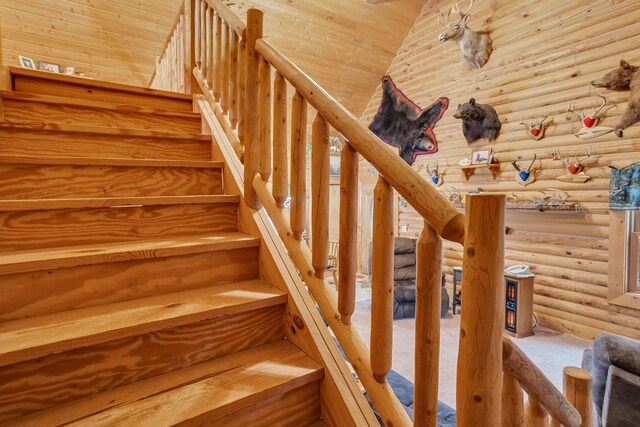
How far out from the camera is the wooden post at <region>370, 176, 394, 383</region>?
0.94 meters

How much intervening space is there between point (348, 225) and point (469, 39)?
4.71m

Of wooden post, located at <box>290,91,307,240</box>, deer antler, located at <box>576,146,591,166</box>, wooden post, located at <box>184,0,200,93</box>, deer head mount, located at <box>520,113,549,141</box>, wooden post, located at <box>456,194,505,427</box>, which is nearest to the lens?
wooden post, located at <box>456,194,505,427</box>

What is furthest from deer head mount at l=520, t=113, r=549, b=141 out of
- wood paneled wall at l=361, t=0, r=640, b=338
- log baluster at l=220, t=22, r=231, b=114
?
log baluster at l=220, t=22, r=231, b=114

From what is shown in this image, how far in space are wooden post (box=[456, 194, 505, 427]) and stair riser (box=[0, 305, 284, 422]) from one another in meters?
0.78

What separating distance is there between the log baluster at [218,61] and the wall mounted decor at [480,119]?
350 centimetres

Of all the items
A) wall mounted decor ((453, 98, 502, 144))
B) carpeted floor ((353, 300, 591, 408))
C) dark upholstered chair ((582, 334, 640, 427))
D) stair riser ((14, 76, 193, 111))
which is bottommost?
carpeted floor ((353, 300, 591, 408))

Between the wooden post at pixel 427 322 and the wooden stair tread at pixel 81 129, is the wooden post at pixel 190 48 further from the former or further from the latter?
the wooden post at pixel 427 322

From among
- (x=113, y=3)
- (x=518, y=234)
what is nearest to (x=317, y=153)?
(x=518, y=234)

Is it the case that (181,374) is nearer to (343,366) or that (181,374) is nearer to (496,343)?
(343,366)

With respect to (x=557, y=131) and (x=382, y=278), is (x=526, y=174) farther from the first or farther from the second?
(x=382, y=278)

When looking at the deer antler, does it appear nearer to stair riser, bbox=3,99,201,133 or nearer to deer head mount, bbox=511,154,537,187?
deer head mount, bbox=511,154,537,187

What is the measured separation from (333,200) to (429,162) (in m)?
2.27

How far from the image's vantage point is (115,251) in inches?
47.4

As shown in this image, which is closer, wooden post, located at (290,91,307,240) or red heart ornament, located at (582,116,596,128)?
wooden post, located at (290,91,307,240)
